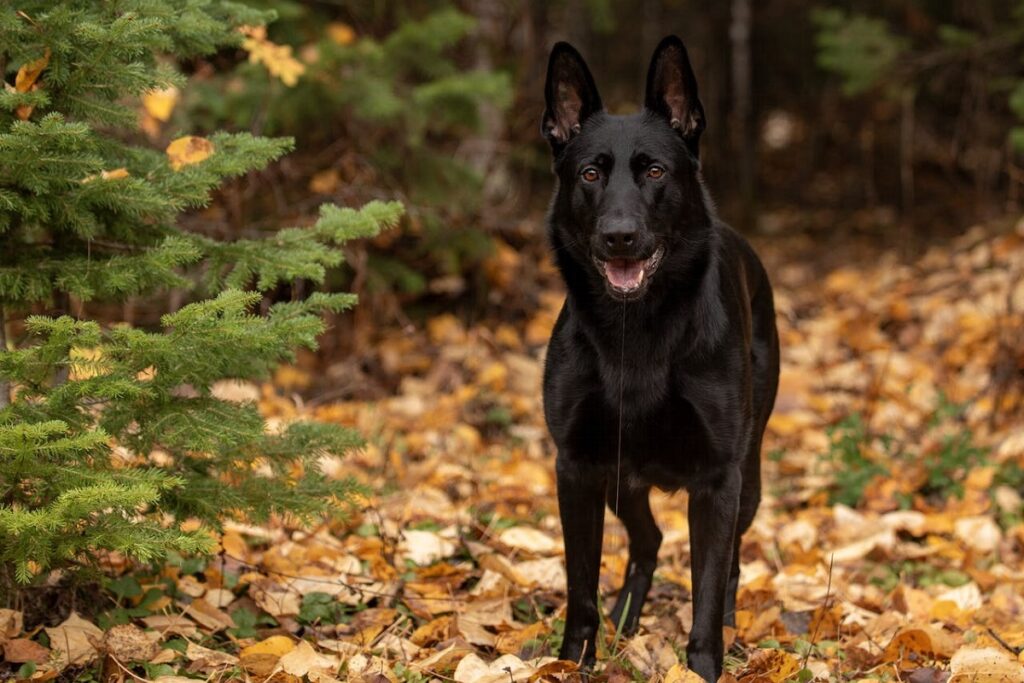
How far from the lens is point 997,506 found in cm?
528

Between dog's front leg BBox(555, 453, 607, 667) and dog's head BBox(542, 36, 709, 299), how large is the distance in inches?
21.7

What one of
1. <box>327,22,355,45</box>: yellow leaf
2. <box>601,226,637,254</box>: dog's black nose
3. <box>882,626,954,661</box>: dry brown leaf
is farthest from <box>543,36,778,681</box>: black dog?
<box>327,22,355,45</box>: yellow leaf

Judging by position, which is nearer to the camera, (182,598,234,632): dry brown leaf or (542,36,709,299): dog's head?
(542,36,709,299): dog's head

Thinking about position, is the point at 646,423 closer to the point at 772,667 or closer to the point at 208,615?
the point at 772,667

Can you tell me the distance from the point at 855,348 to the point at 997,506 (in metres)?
2.93

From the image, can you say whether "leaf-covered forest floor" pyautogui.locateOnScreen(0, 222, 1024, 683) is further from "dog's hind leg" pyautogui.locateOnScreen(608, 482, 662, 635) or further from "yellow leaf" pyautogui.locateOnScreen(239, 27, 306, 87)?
"yellow leaf" pyautogui.locateOnScreen(239, 27, 306, 87)

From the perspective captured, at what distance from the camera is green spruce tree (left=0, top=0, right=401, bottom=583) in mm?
2883

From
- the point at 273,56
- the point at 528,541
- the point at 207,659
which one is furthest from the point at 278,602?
the point at 273,56

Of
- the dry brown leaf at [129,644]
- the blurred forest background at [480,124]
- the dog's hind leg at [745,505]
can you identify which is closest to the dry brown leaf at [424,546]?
the dog's hind leg at [745,505]

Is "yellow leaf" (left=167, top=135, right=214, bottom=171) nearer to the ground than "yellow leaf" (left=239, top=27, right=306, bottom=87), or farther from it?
nearer to the ground

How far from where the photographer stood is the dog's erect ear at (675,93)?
3504 millimetres

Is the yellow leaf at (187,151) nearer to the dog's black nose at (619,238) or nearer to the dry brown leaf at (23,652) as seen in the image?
the dog's black nose at (619,238)

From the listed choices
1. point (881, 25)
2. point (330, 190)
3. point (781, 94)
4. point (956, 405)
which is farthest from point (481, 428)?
point (781, 94)

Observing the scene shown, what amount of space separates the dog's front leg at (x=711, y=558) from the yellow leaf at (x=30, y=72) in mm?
2161
